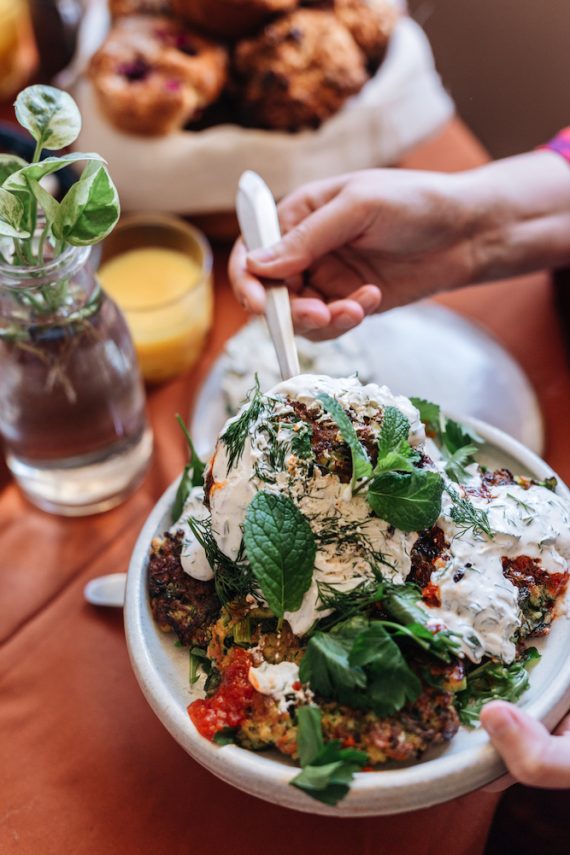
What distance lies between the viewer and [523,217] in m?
1.35

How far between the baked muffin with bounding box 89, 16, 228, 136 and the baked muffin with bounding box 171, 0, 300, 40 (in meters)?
0.03

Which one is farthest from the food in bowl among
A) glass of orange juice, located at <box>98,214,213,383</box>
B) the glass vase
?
glass of orange juice, located at <box>98,214,213,383</box>

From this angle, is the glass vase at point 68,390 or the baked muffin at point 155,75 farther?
the baked muffin at point 155,75

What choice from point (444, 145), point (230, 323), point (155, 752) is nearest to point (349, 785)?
point (155, 752)

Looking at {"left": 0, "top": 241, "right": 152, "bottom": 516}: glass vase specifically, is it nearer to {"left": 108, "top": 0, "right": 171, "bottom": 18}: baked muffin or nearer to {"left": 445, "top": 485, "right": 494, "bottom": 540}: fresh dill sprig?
{"left": 445, "top": 485, "right": 494, "bottom": 540}: fresh dill sprig

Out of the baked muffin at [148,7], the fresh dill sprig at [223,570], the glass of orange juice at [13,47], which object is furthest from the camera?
the glass of orange juice at [13,47]

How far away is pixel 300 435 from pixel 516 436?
59cm

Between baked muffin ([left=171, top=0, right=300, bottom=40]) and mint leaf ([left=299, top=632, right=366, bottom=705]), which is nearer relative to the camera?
mint leaf ([left=299, top=632, right=366, bottom=705])

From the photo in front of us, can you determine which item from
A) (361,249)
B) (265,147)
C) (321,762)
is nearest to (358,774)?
(321,762)

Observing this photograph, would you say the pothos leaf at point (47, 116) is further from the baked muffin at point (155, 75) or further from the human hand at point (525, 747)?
the human hand at point (525, 747)

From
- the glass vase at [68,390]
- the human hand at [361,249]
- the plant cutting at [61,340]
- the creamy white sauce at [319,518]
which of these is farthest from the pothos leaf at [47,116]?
the creamy white sauce at [319,518]

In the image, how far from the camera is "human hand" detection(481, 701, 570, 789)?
0.72 metres

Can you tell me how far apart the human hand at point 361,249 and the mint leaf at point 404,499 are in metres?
0.38

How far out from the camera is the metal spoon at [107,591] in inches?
45.1
